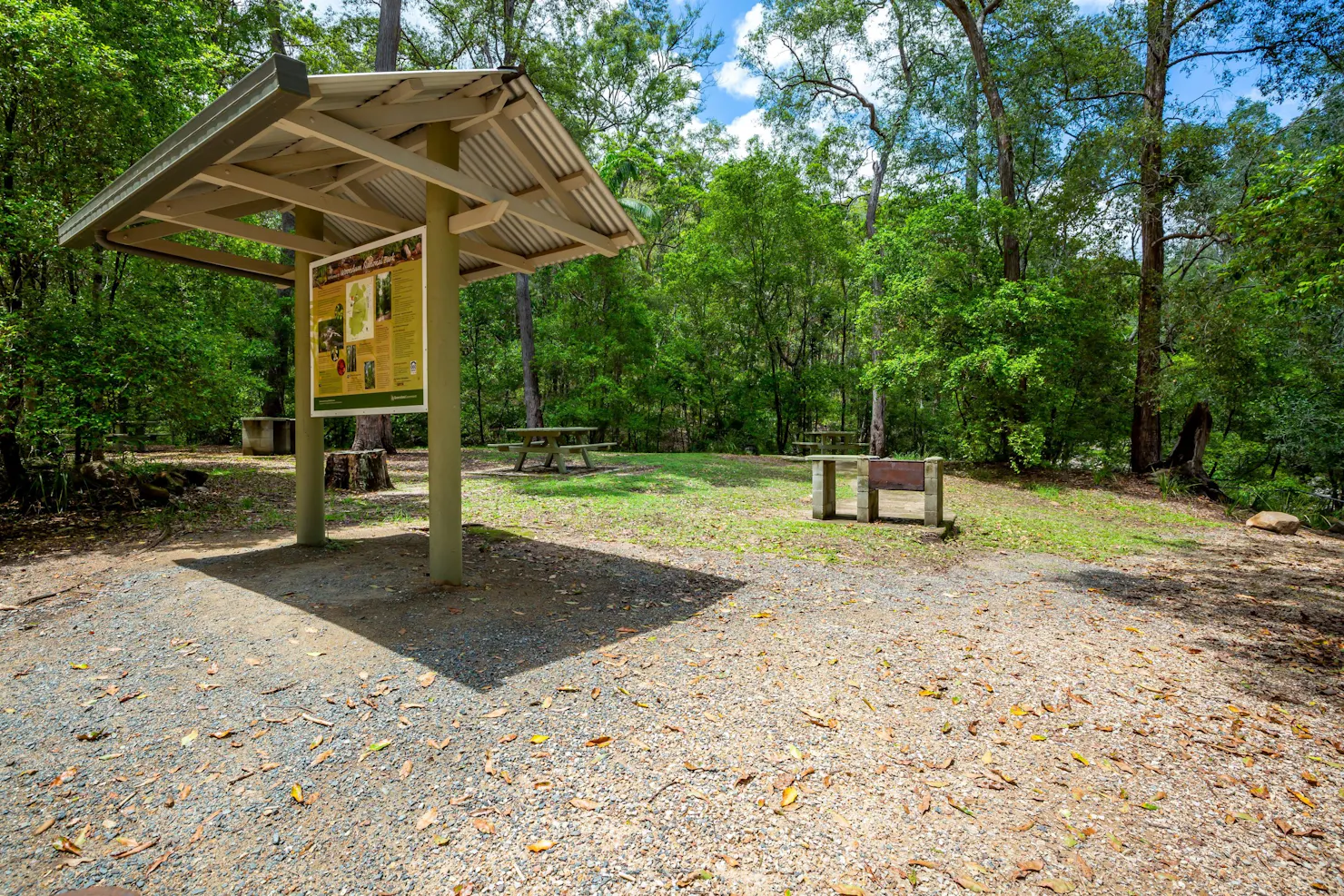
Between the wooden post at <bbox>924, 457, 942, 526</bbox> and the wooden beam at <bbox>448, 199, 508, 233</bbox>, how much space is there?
18.7 ft

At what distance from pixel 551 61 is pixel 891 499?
16.8 metres

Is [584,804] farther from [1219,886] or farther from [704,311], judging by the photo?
[704,311]

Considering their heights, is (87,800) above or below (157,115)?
below

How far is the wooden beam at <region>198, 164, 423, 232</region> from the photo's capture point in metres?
4.08

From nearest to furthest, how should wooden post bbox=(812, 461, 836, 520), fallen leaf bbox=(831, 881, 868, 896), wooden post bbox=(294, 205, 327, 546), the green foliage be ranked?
fallen leaf bbox=(831, 881, 868, 896)
wooden post bbox=(294, 205, 327, 546)
wooden post bbox=(812, 461, 836, 520)
the green foliage

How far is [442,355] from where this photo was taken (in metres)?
4.23

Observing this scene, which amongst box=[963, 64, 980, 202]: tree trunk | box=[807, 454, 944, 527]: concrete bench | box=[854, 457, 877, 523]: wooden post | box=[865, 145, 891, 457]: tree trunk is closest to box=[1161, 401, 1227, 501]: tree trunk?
box=[865, 145, 891, 457]: tree trunk

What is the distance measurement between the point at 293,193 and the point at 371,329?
1065mm

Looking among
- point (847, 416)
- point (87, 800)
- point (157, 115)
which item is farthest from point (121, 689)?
point (847, 416)

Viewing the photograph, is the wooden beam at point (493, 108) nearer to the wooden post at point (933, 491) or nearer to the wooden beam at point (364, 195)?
the wooden beam at point (364, 195)

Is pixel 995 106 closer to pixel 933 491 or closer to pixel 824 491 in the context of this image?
pixel 933 491

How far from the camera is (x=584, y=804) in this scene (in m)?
2.17

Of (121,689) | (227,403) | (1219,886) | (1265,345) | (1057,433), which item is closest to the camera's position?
(1219,886)

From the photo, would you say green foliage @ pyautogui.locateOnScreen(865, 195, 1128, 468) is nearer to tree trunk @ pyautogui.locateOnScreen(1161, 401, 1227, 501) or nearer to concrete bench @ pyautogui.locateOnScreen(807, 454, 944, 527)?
tree trunk @ pyautogui.locateOnScreen(1161, 401, 1227, 501)
